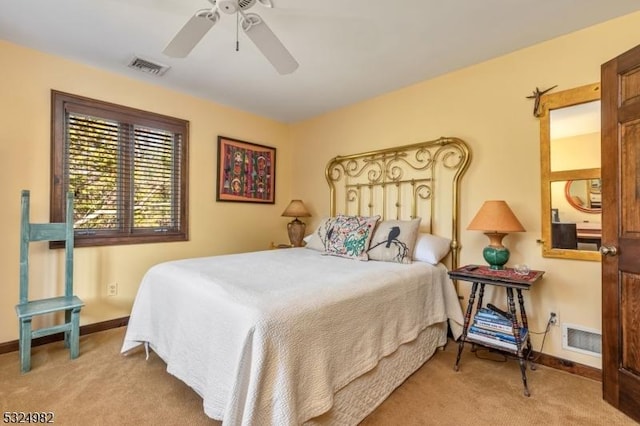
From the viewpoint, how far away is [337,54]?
2383 mm

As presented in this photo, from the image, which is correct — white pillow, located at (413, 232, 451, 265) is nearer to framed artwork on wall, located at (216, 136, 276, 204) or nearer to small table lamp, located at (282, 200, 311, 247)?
small table lamp, located at (282, 200, 311, 247)

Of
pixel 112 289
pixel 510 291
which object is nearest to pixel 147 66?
pixel 112 289

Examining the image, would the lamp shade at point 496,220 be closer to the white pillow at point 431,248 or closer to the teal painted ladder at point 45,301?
the white pillow at point 431,248

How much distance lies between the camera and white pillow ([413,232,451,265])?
→ 243 cm

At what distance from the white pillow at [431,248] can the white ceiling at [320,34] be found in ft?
4.92

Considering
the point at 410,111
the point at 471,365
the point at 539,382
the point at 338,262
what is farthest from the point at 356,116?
the point at 539,382

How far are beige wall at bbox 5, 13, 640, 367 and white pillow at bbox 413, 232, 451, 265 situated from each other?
0.68 ft

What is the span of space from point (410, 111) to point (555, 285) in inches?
75.3

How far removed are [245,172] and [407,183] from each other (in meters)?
1.99

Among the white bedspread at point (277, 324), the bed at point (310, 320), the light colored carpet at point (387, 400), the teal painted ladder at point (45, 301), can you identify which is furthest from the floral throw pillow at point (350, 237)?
the teal painted ladder at point (45, 301)

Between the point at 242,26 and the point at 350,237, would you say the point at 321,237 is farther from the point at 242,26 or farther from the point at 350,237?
the point at 242,26

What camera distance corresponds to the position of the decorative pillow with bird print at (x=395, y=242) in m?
2.39

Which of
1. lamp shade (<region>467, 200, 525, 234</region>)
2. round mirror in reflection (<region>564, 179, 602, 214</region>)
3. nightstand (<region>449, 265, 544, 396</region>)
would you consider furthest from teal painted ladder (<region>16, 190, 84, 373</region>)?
round mirror in reflection (<region>564, 179, 602, 214</region>)

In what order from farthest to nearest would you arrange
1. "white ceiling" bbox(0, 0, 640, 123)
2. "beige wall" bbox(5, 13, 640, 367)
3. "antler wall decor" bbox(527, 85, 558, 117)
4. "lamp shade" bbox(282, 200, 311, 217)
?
1. "lamp shade" bbox(282, 200, 311, 217)
2. "antler wall decor" bbox(527, 85, 558, 117)
3. "beige wall" bbox(5, 13, 640, 367)
4. "white ceiling" bbox(0, 0, 640, 123)
